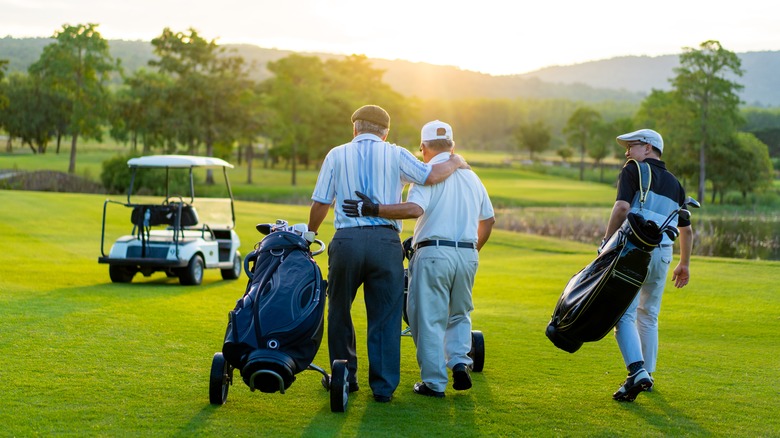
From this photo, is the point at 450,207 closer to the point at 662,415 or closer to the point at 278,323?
the point at 278,323

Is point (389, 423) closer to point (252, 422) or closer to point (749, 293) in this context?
point (252, 422)

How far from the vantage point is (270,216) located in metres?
30.9

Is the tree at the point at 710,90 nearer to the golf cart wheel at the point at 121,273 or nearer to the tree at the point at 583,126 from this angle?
the tree at the point at 583,126

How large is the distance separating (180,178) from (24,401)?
152ft

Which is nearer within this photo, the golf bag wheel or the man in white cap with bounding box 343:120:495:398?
the golf bag wheel

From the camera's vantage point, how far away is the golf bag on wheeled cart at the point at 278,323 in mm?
5316

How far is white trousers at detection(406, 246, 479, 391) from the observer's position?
623cm

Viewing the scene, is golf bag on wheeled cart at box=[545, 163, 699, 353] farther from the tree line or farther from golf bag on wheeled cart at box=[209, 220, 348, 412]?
the tree line

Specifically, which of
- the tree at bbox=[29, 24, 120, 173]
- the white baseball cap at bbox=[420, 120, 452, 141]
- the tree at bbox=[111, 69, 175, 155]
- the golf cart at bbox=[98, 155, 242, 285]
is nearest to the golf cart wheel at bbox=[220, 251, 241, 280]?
the golf cart at bbox=[98, 155, 242, 285]

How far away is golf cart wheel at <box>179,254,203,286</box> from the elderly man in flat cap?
809 cm

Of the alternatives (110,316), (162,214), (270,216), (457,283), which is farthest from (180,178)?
(457,283)

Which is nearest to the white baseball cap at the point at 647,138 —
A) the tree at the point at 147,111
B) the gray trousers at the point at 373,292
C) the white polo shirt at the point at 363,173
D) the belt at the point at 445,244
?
the belt at the point at 445,244

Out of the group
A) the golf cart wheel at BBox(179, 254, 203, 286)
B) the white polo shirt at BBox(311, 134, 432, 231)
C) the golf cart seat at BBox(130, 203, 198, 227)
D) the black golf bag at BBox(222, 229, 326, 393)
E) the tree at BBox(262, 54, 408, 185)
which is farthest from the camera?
the tree at BBox(262, 54, 408, 185)

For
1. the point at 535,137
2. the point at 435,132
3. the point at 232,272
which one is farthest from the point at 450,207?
the point at 535,137
